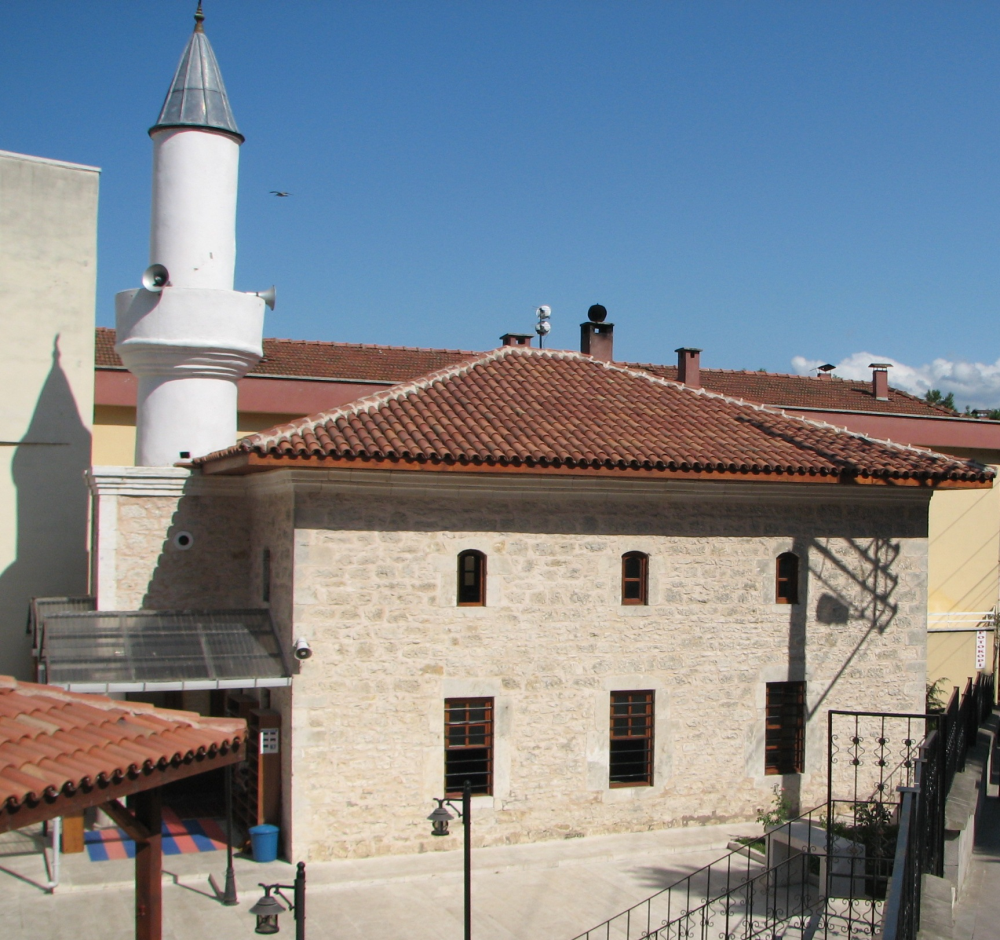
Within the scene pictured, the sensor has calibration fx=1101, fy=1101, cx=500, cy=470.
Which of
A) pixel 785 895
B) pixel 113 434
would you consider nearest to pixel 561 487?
pixel 785 895

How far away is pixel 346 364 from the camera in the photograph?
2692cm

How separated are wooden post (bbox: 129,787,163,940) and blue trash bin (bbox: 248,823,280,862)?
643 cm

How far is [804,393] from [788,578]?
678 inches

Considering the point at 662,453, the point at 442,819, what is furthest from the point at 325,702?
the point at 662,453

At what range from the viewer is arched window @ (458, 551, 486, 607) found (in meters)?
13.3

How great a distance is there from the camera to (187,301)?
15.6 meters

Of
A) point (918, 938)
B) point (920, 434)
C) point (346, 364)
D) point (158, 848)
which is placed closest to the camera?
point (158, 848)

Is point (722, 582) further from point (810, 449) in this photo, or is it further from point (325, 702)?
point (325, 702)

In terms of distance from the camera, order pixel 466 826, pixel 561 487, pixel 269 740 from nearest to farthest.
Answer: pixel 466 826 < pixel 269 740 < pixel 561 487

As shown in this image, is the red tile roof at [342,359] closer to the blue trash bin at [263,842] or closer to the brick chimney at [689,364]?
the brick chimney at [689,364]

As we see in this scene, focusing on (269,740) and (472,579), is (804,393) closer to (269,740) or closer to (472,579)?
(472,579)

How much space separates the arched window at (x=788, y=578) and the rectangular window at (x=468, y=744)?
428 cm

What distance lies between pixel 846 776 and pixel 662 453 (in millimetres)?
5360

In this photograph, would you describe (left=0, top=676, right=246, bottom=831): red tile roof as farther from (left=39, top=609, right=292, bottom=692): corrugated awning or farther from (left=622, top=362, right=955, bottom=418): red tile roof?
(left=622, top=362, right=955, bottom=418): red tile roof
